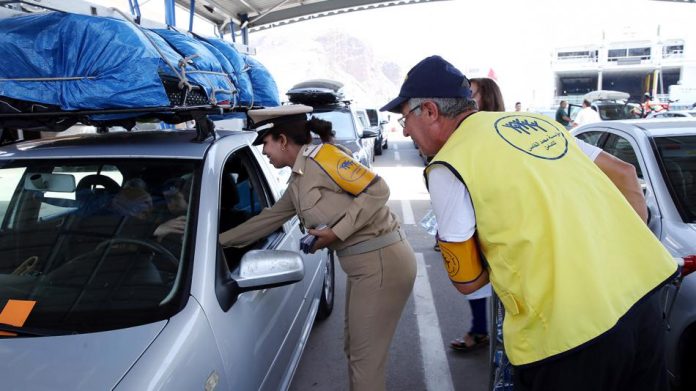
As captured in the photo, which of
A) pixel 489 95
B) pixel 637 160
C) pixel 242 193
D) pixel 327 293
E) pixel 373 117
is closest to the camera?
pixel 242 193

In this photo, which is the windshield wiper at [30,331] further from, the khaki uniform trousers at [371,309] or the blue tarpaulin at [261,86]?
the blue tarpaulin at [261,86]

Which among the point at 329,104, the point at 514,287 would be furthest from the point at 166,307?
the point at 329,104

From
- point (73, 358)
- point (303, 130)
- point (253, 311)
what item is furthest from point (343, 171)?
point (73, 358)

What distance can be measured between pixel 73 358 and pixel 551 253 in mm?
1401

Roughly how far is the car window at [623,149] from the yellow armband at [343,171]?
7.09ft

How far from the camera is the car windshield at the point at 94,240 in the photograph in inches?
66.3

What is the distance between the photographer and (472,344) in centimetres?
351

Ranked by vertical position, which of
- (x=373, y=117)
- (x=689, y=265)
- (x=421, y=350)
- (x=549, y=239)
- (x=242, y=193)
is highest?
(x=549, y=239)

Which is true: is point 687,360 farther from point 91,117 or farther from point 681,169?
point 91,117

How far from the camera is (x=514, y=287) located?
4.31ft

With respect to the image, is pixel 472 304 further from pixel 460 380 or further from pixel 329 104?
pixel 329 104

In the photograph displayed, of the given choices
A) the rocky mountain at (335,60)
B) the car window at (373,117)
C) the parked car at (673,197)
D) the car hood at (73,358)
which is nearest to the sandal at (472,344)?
the parked car at (673,197)

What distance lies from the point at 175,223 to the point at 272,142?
2.05 feet

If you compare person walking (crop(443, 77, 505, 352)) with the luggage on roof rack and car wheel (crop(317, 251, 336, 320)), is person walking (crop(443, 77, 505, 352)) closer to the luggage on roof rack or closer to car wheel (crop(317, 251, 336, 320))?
car wheel (crop(317, 251, 336, 320))
